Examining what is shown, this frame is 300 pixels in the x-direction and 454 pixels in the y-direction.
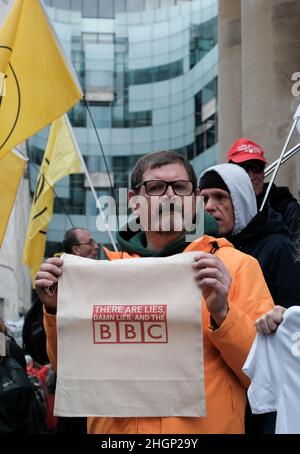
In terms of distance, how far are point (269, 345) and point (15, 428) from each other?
7.75 ft

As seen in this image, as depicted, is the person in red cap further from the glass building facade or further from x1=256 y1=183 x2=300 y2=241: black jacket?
the glass building facade

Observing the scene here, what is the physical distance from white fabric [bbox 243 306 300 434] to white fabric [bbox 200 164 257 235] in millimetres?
1412

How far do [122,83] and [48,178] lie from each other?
49.2 m

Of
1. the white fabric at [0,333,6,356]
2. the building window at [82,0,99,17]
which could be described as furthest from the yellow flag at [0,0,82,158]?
the building window at [82,0,99,17]

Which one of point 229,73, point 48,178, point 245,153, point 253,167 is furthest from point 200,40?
point 253,167

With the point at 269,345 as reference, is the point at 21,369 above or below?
below

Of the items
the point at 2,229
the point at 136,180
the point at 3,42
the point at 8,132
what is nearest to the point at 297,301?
the point at 136,180

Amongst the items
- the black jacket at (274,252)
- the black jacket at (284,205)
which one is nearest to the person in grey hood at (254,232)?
the black jacket at (274,252)

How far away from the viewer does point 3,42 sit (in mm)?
4887

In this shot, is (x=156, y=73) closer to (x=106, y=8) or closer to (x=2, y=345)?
(x=106, y=8)

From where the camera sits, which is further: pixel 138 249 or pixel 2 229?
pixel 2 229

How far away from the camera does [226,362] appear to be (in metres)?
2.89

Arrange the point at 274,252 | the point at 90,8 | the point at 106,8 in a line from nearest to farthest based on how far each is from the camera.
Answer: the point at 274,252
the point at 90,8
the point at 106,8
